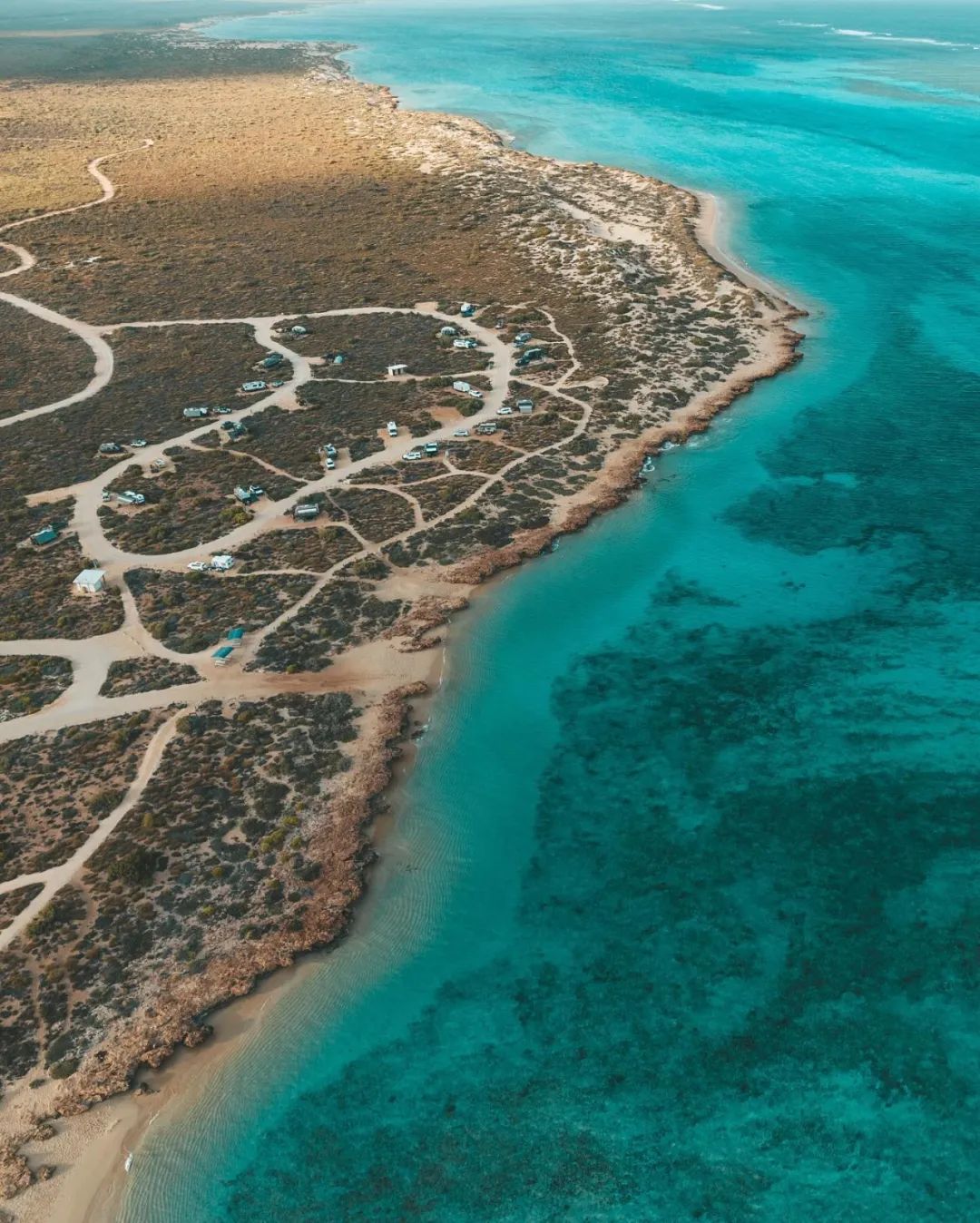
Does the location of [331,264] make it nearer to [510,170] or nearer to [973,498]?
[510,170]

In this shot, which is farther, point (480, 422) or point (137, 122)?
point (137, 122)

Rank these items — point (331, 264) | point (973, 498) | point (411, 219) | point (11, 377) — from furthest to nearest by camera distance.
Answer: point (411, 219), point (331, 264), point (11, 377), point (973, 498)

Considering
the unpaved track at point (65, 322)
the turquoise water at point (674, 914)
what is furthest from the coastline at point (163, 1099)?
the unpaved track at point (65, 322)

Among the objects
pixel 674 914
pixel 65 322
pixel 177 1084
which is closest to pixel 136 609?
pixel 177 1084

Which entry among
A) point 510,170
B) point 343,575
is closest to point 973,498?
point 343,575

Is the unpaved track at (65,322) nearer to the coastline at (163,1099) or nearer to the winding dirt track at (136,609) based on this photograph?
the winding dirt track at (136,609)

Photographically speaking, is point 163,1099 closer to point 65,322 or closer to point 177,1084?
point 177,1084
